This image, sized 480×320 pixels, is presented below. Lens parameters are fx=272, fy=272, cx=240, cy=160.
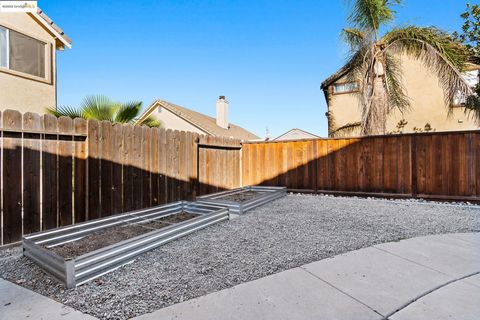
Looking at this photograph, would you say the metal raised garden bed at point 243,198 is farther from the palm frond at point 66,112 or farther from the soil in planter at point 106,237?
the palm frond at point 66,112

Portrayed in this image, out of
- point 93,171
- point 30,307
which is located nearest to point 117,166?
point 93,171

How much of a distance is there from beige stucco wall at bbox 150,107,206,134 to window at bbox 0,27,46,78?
8.45 metres

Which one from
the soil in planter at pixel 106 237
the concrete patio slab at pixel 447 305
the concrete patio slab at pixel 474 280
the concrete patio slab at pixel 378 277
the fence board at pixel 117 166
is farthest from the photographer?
the fence board at pixel 117 166

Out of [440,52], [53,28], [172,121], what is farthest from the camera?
[172,121]

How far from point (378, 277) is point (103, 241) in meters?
3.05

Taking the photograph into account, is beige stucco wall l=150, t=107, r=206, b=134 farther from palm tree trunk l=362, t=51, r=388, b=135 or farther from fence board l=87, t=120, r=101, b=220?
fence board l=87, t=120, r=101, b=220

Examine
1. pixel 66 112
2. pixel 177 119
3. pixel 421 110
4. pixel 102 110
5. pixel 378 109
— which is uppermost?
pixel 177 119

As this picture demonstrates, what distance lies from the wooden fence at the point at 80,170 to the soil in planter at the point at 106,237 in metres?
0.77

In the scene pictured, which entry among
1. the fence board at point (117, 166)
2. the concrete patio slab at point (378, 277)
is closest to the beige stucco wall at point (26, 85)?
the fence board at point (117, 166)

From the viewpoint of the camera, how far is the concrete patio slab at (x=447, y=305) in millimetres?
1956

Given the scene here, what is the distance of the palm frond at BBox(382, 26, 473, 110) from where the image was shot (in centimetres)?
747

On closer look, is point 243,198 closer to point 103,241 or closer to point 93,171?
point 93,171

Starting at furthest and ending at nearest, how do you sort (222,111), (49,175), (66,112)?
(222,111) < (66,112) < (49,175)

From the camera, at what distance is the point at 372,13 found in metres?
8.32
